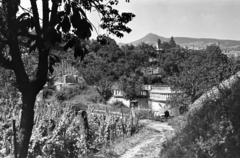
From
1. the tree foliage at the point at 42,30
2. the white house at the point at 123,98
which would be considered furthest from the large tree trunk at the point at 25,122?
the white house at the point at 123,98

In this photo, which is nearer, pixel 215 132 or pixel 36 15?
pixel 36 15

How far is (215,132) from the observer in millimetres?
4078

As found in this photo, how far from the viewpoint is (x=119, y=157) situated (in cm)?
809

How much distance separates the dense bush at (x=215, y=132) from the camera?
12.4 ft

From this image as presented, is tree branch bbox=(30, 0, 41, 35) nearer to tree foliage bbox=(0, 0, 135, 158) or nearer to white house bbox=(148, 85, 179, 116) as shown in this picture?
tree foliage bbox=(0, 0, 135, 158)

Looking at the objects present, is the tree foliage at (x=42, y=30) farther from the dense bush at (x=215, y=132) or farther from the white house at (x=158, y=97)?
the white house at (x=158, y=97)

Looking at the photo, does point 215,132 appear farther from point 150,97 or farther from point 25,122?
point 150,97

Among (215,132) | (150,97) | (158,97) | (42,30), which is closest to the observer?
(42,30)

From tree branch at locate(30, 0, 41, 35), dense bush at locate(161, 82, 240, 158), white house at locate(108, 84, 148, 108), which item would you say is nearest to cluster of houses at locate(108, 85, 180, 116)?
white house at locate(108, 84, 148, 108)

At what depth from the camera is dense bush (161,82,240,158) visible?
377 centimetres

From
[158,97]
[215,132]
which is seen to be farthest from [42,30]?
[158,97]

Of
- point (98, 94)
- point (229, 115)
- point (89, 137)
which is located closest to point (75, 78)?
point (98, 94)

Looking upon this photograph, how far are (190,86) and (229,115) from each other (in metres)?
16.9

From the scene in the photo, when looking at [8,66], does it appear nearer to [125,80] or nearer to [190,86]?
[190,86]
